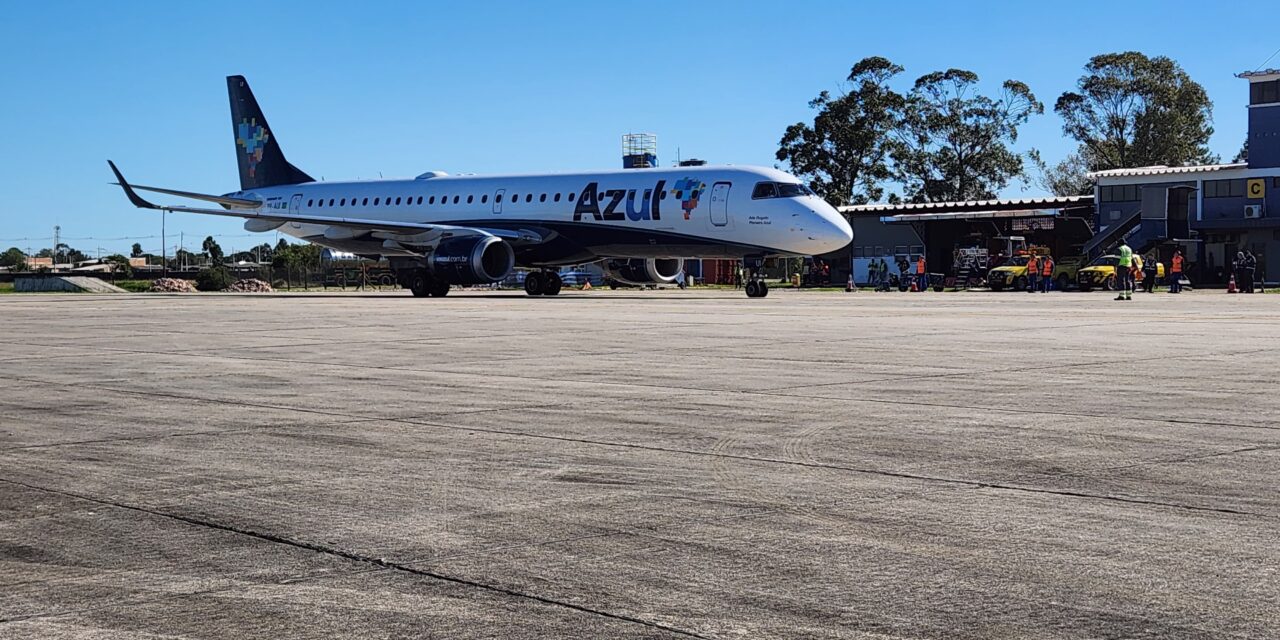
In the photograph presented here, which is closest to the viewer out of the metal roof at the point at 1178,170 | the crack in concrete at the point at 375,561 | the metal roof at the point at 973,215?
the crack in concrete at the point at 375,561

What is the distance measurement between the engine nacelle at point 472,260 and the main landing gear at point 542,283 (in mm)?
2129

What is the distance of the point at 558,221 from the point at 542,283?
278cm

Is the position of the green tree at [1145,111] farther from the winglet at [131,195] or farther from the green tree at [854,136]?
the winglet at [131,195]

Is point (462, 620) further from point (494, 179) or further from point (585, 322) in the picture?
point (494, 179)

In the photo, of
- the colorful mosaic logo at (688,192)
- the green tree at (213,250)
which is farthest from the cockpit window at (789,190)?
the green tree at (213,250)

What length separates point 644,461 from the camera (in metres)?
7.52

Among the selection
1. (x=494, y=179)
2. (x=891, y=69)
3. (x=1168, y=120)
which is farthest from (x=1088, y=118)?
(x=494, y=179)

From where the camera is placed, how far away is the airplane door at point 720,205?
3456 centimetres

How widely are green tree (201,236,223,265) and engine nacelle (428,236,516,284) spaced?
110308 millimetres

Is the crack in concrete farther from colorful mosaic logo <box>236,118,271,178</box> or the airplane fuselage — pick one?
colorful mosaic logo <box>236,118,271,178</box>

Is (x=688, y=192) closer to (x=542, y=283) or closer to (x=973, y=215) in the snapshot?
(x=542, y=283)

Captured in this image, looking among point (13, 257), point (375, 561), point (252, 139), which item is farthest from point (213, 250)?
point (375, 561)

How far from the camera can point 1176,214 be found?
2240 inches

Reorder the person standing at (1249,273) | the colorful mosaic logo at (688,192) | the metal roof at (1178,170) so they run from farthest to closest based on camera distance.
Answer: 1. the metal roof at (1178,170)
2. the person standing at (1249,273)
3. the colorful mosaic logo at (688,192)
